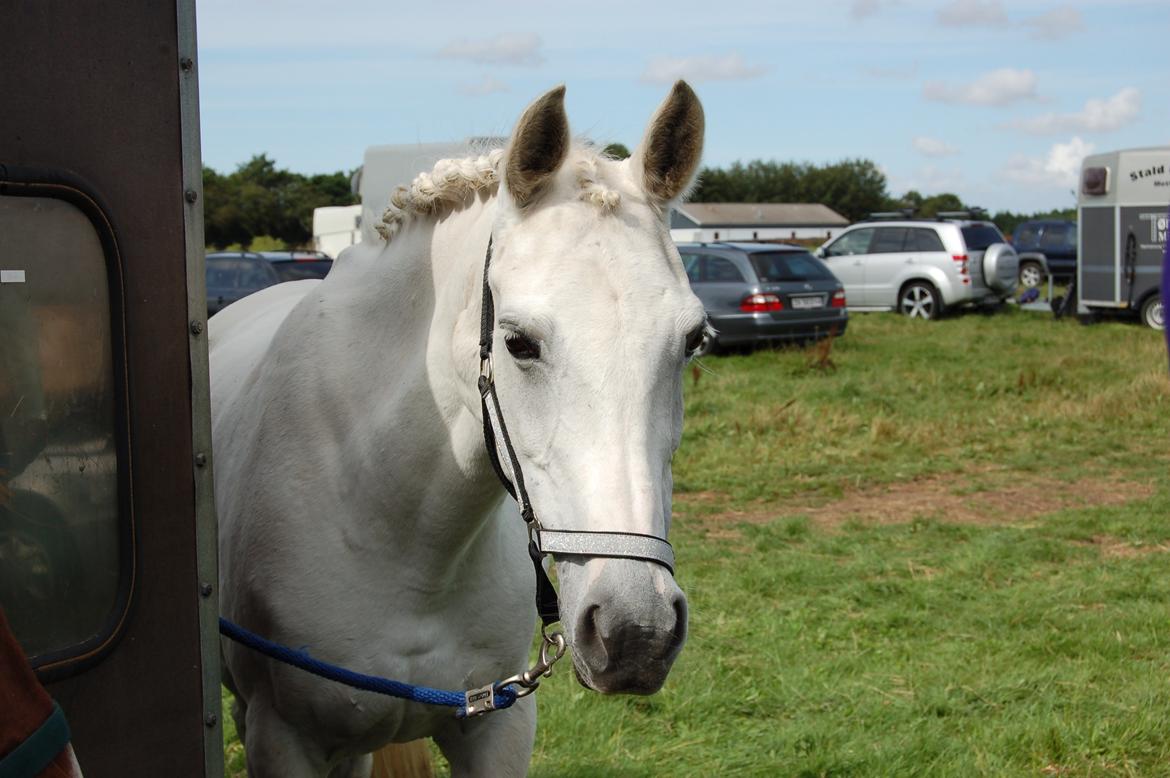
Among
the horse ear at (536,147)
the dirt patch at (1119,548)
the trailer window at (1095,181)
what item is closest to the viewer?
the horse ear at (536,147)

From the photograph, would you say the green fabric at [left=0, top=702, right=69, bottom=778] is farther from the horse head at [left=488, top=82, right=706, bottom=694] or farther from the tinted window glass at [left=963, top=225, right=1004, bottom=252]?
the tinted window glass at [left=963, top=225, right=1004, bottom=252]

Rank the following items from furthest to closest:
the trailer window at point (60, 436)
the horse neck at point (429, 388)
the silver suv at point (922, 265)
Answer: the silver suv at point (922, 265), the horse neck at point (429, 388), the trailer window at point (60, 436)

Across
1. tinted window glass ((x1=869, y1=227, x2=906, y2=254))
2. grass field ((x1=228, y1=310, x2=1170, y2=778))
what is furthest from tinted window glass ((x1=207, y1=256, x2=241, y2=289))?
tinted window glass ((x1=869, y1=227, x2=906, y2=254))

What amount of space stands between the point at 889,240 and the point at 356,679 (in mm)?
19320

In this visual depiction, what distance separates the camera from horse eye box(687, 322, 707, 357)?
2.08 m

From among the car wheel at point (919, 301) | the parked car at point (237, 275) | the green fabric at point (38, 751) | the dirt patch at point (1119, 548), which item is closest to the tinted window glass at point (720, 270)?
the car wheel at point (919, 301)

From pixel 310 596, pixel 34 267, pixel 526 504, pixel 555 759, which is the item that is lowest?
pixel 555 759

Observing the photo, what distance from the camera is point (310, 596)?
2572 millimetres

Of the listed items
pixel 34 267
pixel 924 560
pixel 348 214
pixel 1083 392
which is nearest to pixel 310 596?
pixel 34 267

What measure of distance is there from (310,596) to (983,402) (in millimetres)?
10028

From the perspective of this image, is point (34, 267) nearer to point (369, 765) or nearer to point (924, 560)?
point (369, 765)

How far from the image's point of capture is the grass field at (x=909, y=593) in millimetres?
4020

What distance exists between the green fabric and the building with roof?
149ft

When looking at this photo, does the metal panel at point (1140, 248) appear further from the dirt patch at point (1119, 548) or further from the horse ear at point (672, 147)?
the horse ear at point (672, 147)
